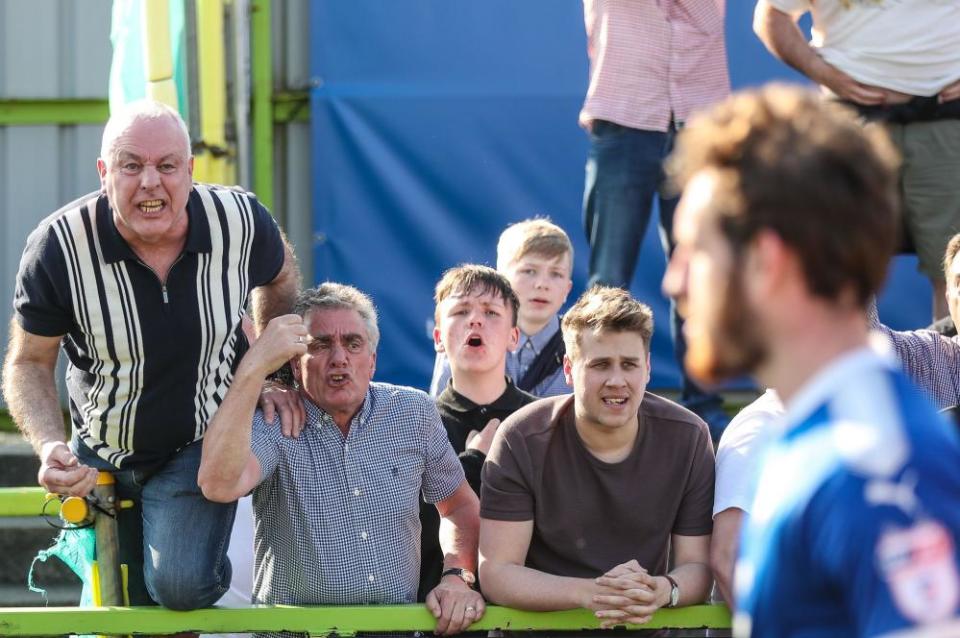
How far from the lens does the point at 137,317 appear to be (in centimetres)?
350

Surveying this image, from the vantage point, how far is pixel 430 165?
610 centimetres

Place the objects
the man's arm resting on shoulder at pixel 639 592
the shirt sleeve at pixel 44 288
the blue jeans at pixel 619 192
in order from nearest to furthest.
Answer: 1. the man's arm resting on shoulder at pixel 639 592
2. the shirt sleeve at pixel 44 288
3. the blue jeans at pixel 619 192

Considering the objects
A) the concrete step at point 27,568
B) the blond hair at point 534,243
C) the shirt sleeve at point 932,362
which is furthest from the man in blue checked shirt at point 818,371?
the concrete step at point 27,568

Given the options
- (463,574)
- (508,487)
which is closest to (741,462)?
(508,487)

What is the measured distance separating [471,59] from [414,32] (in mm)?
277

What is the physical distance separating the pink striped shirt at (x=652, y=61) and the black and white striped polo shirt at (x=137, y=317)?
174 centimetres

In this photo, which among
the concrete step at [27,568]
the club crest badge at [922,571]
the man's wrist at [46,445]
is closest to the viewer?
the club crest badge at [922,571]

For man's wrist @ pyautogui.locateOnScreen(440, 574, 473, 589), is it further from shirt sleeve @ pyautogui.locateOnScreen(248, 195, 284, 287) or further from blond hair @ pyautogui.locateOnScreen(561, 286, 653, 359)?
shirt sleeve @ pyautogui.locateOnScreen(248, 195, 284, 287)

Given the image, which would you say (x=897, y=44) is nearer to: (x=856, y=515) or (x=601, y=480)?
(x=601, y=480)

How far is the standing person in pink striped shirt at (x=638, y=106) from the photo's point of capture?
4852mm

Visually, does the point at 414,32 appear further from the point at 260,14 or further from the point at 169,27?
the point at 169,27

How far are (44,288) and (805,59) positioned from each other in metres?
2.70

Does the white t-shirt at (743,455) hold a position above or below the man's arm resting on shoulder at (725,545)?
above

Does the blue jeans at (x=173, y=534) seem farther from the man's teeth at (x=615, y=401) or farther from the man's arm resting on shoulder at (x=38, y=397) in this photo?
the man's teeth at (x=615, y=401)
